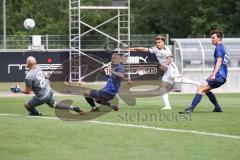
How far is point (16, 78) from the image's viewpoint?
4238 centimetres

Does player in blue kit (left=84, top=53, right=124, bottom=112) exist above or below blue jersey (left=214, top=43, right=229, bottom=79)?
below

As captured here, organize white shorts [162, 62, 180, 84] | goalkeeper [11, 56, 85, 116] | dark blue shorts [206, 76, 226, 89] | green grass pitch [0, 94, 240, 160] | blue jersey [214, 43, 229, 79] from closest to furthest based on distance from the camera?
1. green grass pitch [0, 94, 240, 160]
2. goalkeeper [11, 56, 85, 116]
3. blue jersey [214, 43, 229, 79]
4. dark blue shorts [206, 76, 226, 89]
5. white shorts [162, 62, 180, 84]

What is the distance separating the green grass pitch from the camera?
37.0ft

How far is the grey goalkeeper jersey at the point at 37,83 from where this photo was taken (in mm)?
17312

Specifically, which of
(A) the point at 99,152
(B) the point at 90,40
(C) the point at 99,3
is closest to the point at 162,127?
(A) the point at 99,152

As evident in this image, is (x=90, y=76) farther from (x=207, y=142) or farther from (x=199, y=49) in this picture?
A: (x=207, y=142)

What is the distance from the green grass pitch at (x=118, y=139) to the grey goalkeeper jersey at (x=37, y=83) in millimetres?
637

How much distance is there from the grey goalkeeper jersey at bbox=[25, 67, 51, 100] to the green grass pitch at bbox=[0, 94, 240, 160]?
0.64 m

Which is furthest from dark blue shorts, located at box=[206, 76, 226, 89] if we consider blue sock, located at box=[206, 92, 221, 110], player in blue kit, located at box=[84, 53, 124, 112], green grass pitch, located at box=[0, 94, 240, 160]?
player in blue kit, located at box=[84, 53, 124, 112]

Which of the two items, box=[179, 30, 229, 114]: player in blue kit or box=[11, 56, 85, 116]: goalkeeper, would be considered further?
box=[179, 30, 229, 114]: player in blue kit

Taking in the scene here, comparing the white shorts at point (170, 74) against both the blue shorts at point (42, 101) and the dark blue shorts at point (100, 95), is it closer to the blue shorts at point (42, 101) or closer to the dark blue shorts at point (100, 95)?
the dark blue shorts at point (100, 95)

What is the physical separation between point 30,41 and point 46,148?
32.7 metres

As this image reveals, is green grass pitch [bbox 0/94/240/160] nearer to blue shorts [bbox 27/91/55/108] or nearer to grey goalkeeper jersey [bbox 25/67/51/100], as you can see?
blue shorts [bbox 27/91/55/108]

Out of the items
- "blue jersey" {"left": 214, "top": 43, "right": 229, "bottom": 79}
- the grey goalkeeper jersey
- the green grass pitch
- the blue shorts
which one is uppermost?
"blue jersey" {"left": 214, "top": 43, "right": 229, "bottom": 79}
